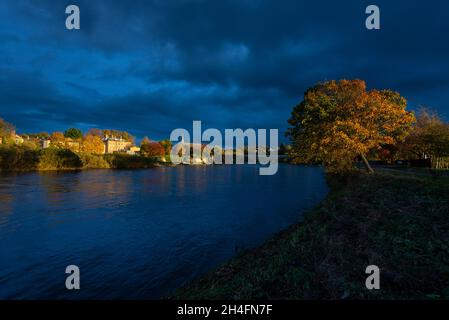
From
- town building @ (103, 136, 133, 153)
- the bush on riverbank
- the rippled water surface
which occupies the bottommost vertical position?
the rippled water surface

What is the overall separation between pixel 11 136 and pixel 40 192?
70414 millimetres

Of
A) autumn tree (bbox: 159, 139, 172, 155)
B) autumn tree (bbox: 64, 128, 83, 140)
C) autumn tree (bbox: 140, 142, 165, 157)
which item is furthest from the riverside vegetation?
autumn tree (bbox: 64, 128, 83, 140)

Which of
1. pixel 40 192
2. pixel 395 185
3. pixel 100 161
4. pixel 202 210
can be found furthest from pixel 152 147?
pixel 395 185

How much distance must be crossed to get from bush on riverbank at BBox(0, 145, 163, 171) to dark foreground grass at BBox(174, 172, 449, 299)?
264 feet

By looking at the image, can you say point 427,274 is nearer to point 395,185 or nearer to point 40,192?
point 395,185

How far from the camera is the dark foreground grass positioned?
6164 millimetres

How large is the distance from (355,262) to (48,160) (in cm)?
8646

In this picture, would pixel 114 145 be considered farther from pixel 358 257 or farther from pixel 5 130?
pixel 358 257

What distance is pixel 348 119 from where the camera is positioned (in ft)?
80.6

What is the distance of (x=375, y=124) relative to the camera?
25906 millimetres

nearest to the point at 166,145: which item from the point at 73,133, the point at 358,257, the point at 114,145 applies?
the point at 114,145

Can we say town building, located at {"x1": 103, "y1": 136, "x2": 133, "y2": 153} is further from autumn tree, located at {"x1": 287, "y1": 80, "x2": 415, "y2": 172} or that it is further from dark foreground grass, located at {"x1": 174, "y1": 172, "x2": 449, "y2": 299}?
dark foreground grass, located at {"x1": 174, "y1": 172, "x2": 449, "y2": 299}

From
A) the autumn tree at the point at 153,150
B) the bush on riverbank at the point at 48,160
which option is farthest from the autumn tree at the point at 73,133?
the bush on riverbank at the point at 48,160

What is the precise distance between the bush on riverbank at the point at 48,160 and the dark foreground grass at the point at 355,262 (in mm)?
80604
